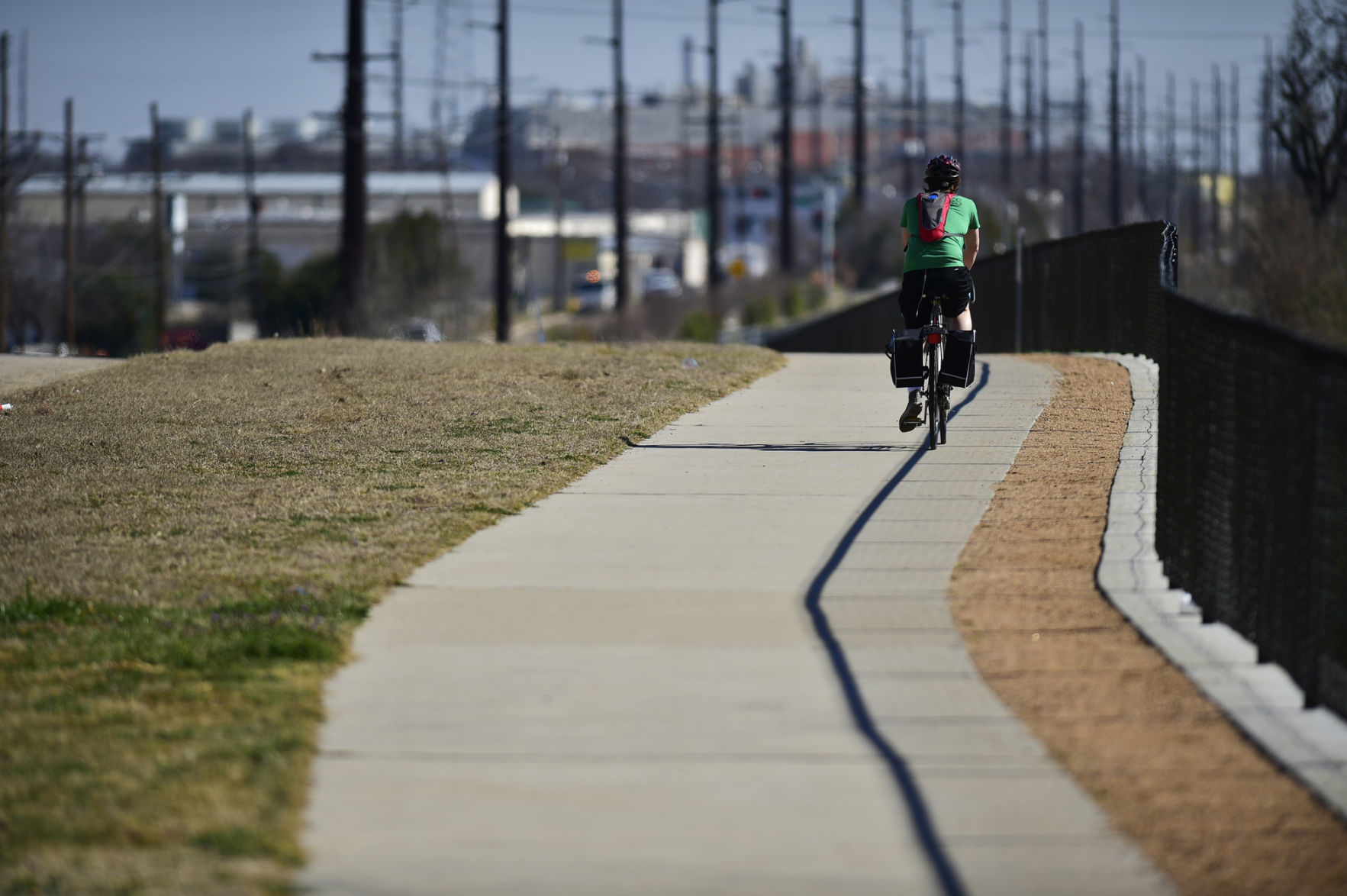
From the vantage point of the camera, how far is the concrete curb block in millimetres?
5281

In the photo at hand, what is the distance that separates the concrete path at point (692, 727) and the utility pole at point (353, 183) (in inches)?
991

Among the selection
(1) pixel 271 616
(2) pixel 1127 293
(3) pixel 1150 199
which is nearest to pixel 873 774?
(1) pixel 271 616

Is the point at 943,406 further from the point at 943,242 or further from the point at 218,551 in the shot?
the point at 218,551

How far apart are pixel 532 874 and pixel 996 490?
6.02m

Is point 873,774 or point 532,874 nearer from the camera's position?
point 532,874

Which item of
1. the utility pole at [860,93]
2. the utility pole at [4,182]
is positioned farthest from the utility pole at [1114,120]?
the utility pole at [4,182]

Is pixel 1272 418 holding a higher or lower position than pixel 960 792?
higher

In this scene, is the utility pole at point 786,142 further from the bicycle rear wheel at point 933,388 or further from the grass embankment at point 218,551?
the bicycle rear wheel at point 933,388

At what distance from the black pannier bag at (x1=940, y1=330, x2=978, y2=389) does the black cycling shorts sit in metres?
0.21

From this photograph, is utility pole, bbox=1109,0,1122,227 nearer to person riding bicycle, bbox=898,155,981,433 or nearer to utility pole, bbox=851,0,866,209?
utility pole, bbox=851,0,866,209

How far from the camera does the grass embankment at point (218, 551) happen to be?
472cm

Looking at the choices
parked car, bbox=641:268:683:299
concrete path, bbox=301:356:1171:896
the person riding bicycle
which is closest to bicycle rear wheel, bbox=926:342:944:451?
the person riding bicycle

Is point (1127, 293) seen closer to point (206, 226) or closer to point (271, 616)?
point (271, 616)

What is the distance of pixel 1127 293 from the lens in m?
18.3
